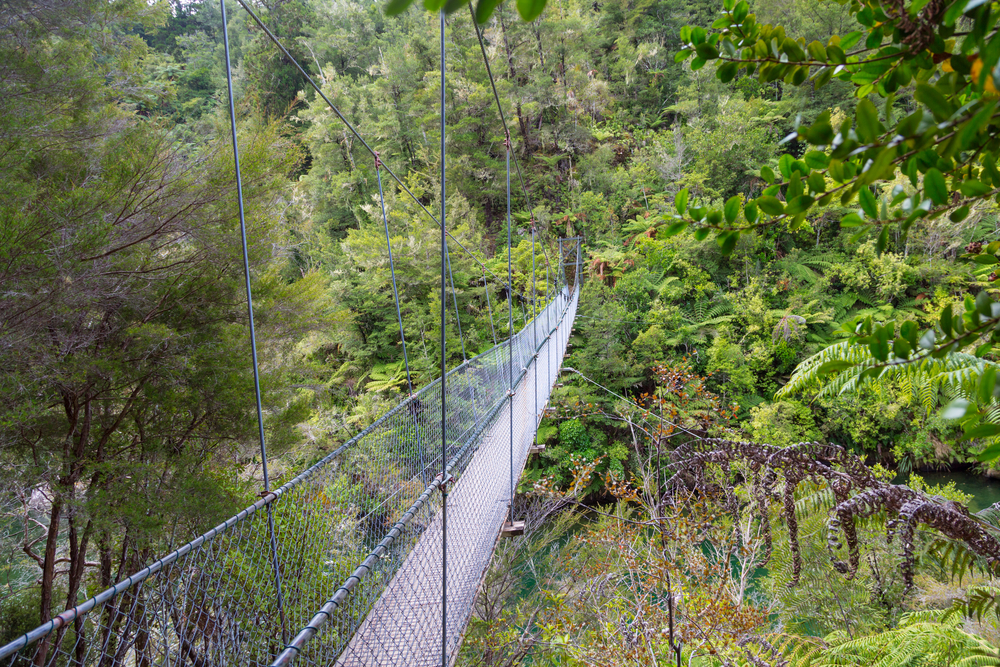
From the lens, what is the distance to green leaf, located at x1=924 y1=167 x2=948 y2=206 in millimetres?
302

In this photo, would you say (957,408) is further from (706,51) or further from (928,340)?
(706,51)

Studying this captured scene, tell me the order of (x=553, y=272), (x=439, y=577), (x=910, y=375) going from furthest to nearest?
1. (x=553, y=272)
2. (x=910, y=375)
3. (x=439, y=577)

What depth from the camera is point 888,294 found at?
7.18 meters

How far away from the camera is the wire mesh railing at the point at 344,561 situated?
39.2 inches

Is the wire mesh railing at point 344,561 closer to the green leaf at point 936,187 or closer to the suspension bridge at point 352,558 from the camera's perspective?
the suspension bridge at point 352,558

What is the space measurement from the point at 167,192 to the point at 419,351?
569 centimetres

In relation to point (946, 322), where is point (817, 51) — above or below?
above


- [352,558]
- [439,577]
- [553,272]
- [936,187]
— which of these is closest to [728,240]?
[936,187]

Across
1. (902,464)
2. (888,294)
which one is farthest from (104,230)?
(888,294)

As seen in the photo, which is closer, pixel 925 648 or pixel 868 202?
pixel 868 202

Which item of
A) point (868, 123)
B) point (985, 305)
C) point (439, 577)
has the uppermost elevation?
point (868, 123)

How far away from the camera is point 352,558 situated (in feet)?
6.82

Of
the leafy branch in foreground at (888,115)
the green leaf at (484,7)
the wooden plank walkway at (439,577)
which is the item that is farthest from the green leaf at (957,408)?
the wooden plank walkway at (439,577)

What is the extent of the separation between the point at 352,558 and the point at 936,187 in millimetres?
2288
